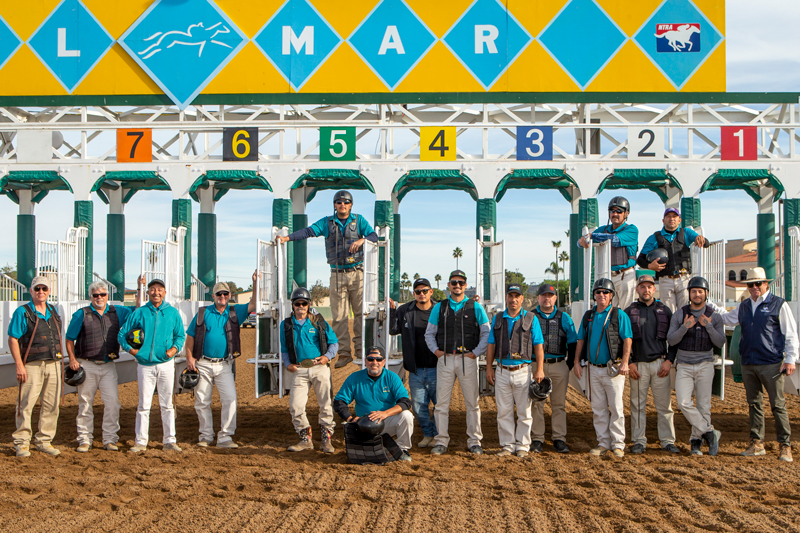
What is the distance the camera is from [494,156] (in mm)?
12031

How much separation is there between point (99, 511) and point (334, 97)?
817 cm

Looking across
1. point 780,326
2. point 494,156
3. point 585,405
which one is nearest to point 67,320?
point 494,156

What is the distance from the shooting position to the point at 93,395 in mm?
8523

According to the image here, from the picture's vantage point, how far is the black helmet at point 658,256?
885 cm

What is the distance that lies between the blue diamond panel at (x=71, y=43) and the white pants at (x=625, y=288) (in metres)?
9.71

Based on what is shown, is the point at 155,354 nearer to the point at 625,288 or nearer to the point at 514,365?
the point at 514,365

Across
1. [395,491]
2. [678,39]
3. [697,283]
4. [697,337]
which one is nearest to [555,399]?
[697,337]

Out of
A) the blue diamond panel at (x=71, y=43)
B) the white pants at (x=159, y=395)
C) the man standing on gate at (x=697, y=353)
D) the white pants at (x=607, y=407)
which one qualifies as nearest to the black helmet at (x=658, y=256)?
the man standing on gate at (x=697, y=353)

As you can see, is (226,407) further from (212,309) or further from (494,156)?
(494,156)

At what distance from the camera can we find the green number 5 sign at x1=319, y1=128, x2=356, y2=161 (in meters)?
11.9

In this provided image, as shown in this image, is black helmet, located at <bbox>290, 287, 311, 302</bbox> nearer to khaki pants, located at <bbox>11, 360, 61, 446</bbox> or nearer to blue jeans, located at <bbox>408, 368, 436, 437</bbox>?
blue jeans, located at <bbox>408, 368, 436, 437</bbox>

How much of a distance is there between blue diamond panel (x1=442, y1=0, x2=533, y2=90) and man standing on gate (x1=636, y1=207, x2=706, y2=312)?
462cm

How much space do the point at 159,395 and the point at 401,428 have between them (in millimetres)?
2898

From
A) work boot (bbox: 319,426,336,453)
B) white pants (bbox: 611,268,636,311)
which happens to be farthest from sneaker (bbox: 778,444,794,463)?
work boot (bbox: 319,426,336,453)
